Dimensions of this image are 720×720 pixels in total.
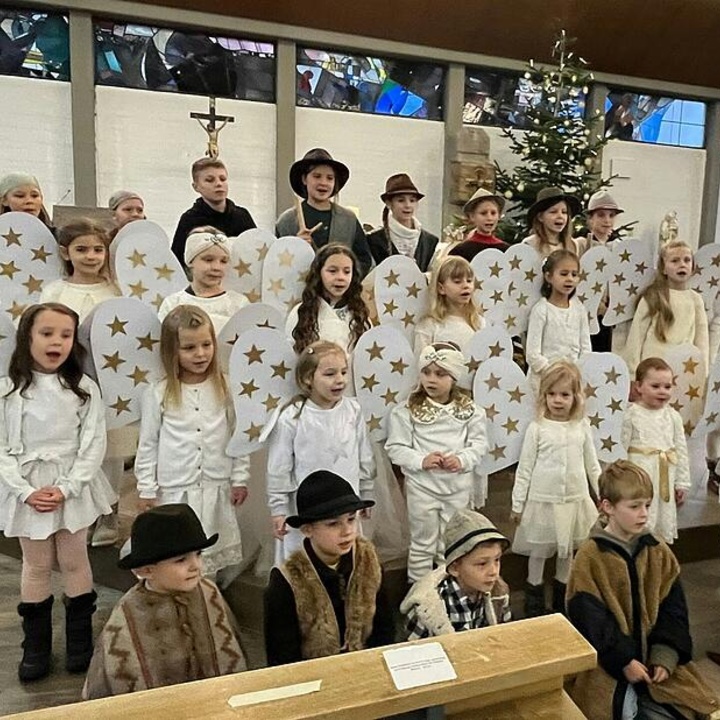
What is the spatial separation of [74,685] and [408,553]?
1320mm

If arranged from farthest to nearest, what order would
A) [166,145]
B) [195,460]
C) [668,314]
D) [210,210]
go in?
[166,145], [668,314], [210,210], [195,460]

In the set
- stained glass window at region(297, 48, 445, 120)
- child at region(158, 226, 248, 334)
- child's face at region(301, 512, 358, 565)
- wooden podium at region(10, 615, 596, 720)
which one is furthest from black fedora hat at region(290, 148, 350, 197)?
stained glass window at region(297, 48, 445, 120)

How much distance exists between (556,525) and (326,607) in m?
1.29

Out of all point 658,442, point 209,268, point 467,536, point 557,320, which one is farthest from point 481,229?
point 467,536

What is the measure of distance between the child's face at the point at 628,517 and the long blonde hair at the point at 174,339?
1471mm

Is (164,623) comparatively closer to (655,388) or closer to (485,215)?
(655,388)

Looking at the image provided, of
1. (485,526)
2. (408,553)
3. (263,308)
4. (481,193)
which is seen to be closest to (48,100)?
(481,193)

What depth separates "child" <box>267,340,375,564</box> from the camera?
2.78 m

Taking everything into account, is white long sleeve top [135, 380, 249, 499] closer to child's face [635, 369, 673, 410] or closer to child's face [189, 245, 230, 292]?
child's face [189, 245, 230, 292]

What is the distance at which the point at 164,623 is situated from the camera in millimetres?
1893

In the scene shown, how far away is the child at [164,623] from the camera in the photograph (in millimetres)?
1834

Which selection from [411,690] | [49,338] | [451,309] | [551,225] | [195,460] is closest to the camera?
[411,690]

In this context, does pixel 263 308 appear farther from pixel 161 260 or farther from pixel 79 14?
pixel 79 14

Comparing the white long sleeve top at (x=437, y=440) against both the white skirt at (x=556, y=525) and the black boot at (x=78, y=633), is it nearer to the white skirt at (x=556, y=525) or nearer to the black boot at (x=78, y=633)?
the white skirt at (x=556, y=525)
